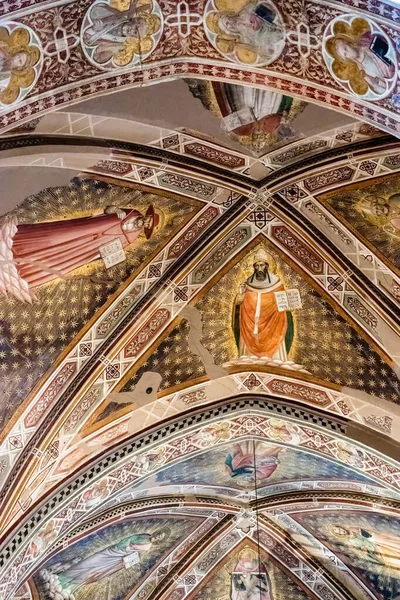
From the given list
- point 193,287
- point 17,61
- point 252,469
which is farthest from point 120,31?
point 252,469

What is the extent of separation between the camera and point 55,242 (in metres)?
8.35

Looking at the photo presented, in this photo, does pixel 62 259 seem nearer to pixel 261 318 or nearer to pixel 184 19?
pixel 261 318

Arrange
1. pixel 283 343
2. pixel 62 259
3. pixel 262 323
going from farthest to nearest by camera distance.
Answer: pixel 283 343
pixel 262 323
pixel 62 259

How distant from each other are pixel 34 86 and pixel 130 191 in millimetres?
1934

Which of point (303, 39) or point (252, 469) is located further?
point (252, 469)

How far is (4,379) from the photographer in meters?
8.89

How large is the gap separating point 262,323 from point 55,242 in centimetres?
277

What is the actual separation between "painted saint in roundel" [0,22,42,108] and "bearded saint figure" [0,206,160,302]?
174 centimetres

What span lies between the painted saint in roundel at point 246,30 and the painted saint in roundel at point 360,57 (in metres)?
0.44

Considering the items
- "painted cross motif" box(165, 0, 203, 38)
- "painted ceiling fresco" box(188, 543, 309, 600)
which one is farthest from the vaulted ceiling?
"painted ceiling fresco" box(188, 543, 309, 600)

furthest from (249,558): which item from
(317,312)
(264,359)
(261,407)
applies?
(317,312)

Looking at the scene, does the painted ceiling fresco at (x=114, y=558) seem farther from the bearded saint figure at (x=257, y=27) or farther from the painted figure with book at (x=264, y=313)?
the bearded saint figure at (x=257, y=27)

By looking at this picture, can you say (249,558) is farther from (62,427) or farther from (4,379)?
(4,379)

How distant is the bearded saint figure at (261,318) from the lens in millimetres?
9500
